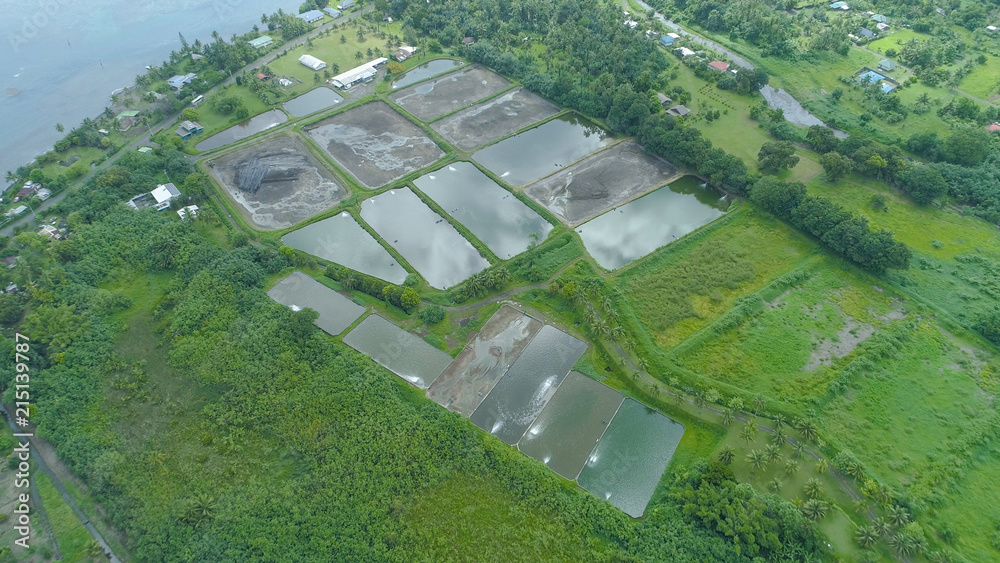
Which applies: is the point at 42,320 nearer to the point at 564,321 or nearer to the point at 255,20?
the point at 564,321

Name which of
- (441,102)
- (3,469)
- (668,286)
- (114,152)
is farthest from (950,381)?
(114,152)

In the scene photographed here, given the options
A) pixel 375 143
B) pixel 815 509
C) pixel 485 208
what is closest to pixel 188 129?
pixel 375 143

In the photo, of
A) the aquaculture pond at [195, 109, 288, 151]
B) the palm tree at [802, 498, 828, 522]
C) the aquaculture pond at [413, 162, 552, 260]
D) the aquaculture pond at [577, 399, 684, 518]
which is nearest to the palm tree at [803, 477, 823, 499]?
the palm tree at [802, 498, 828, 522]

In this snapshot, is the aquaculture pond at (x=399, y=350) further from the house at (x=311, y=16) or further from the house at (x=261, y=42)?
the house at (x=311, y=16)

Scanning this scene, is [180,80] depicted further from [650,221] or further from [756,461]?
[756,461]

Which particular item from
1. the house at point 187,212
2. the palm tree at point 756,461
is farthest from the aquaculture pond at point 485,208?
the palm tree at point 756,461

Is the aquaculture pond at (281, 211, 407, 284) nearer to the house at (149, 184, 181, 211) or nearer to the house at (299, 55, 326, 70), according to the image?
the house at (149, 184, 181, 211)

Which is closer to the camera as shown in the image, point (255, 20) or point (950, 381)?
point (950, 381)
